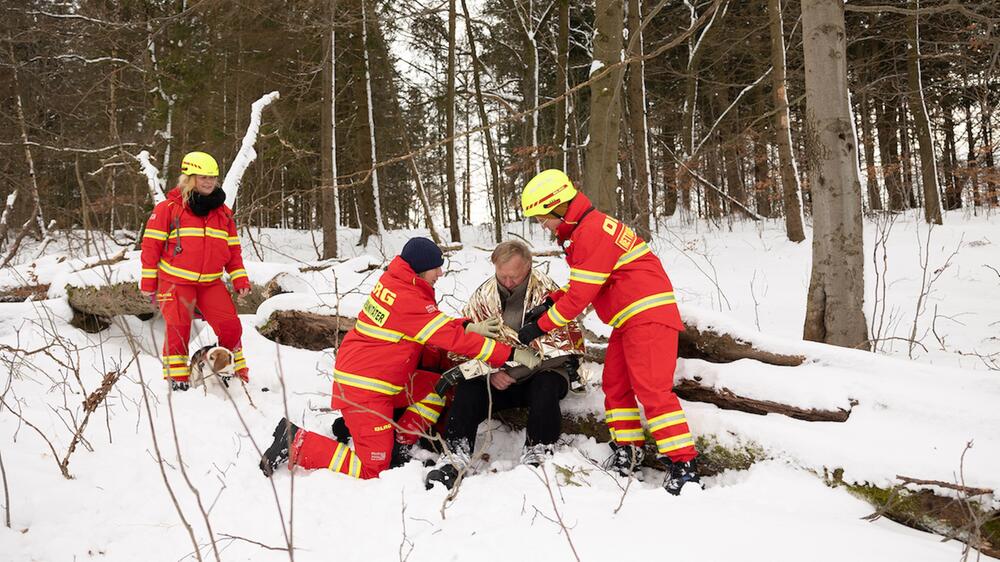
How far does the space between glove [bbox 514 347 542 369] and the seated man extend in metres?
0.07

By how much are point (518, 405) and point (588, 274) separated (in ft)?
3.41

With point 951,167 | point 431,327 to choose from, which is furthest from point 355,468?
point 951,167

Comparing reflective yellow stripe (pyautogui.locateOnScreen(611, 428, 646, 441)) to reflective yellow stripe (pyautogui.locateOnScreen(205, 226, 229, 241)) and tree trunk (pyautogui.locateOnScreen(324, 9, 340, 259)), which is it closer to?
reflective yellow stripe (pyautogui.locateOnScreen(205, 226, 229, 241))

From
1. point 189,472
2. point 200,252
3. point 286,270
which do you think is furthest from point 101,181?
point 189,472

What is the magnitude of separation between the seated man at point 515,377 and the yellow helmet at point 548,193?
36 centimetres

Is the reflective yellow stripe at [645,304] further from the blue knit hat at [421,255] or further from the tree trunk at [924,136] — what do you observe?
the tree trunk at [924,136]

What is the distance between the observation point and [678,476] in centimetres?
298

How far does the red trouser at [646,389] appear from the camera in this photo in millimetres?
3016

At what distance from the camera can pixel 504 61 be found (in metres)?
16.1

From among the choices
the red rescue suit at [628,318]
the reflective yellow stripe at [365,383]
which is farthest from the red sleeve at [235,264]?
the red rescue suit at [628,318]

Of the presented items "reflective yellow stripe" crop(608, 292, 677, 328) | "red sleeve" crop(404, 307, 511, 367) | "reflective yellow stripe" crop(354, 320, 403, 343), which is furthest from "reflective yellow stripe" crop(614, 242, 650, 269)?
"reflective yellow stripe" crop(354, 320, 403, 343)

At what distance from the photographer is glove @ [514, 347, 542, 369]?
3.44m

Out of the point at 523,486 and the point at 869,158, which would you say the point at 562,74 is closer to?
the point at 869,158

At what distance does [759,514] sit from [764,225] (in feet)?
38.5
